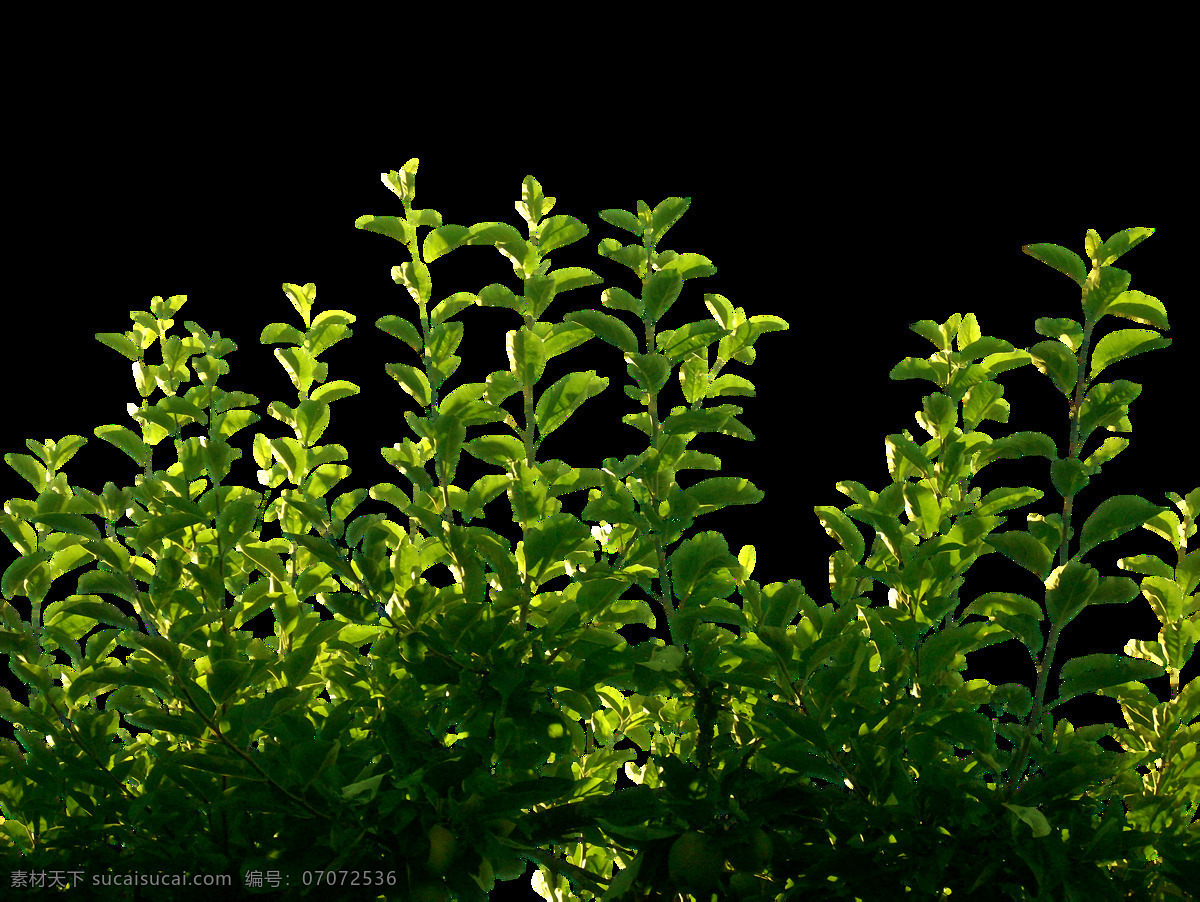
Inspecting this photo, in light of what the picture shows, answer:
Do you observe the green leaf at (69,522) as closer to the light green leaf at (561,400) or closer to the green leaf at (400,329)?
the green leaf at (400,329)

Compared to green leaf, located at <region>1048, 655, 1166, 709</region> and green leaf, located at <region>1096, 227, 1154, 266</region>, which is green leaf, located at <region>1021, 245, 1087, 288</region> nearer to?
green leaf, located at <region>1096, 227, 1154, 266</region>

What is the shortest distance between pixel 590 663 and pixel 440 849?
1.34 ft

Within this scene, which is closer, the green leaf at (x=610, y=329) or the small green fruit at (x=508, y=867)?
the small green fruit at (x=508, y=867)

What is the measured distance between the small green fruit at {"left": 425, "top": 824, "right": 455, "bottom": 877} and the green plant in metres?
0.03

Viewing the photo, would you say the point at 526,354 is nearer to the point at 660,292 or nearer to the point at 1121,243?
the point at 660,292

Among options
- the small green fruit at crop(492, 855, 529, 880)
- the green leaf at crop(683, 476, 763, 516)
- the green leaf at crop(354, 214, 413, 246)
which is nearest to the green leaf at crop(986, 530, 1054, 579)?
the green leaf at crop(683, 476, 763, 516)

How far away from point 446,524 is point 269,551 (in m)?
0.45

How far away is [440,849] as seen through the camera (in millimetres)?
2111

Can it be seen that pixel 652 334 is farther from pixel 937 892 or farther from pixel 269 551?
pixel 937 892

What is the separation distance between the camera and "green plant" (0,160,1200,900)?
2182 millimetres

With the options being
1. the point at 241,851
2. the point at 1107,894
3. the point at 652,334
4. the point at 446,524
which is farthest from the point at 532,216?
the point at 1107,894

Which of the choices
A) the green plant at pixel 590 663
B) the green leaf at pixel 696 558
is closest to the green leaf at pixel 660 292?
the green plant at pixel 590 663

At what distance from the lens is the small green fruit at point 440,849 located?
2107 millimetres

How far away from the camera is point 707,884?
85.4 inches
